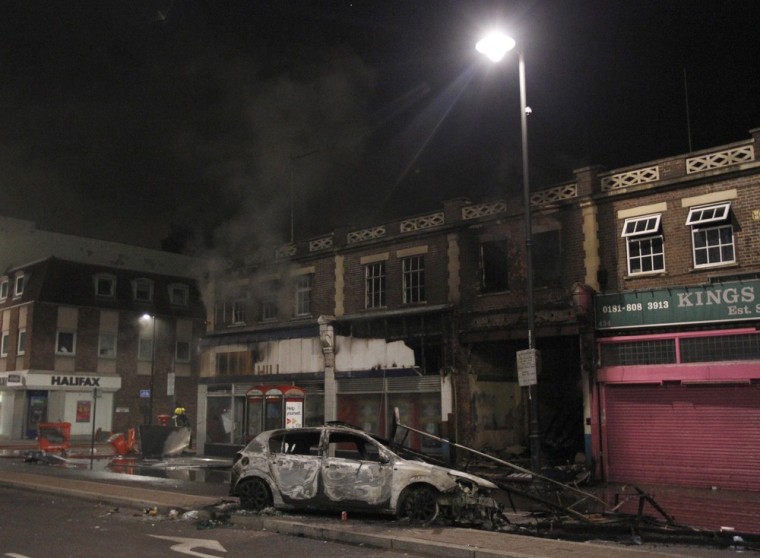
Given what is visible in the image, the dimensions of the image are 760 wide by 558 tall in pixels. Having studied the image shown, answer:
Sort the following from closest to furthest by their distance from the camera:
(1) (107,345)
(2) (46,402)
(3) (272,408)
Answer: (3) (272,408) < (2) (46,402) < (1) (107,345)

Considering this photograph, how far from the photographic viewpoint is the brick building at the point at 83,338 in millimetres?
37031

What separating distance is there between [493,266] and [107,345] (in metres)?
28.4

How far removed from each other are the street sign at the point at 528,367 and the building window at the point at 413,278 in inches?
300

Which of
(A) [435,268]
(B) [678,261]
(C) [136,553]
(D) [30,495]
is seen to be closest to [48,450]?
(D) [30,495]

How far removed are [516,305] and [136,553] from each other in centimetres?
1262

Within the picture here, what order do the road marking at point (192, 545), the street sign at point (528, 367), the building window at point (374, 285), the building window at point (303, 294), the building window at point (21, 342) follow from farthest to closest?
1. the building window at point (21, 342)
2. the building window at point (303, 294)
3. the building window at point (374, 285)
4. the street sign at point (528, 367)
5. the road marking at point (192, 545)

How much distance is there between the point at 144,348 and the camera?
137 feet

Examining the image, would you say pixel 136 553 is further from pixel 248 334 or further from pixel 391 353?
pixel 248 334

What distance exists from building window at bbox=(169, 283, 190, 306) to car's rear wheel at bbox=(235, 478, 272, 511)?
1365 inches

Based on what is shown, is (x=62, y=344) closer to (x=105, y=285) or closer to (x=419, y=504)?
(x=105, y=285)

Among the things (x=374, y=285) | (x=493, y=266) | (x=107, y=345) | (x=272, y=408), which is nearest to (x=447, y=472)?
(x=493, y=266)

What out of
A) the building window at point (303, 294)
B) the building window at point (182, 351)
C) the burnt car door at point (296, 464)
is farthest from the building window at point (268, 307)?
the building window at point (182, 351)

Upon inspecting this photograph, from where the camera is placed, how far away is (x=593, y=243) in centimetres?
1739

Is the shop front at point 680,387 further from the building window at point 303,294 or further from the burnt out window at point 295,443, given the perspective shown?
the building window at point 303,294
